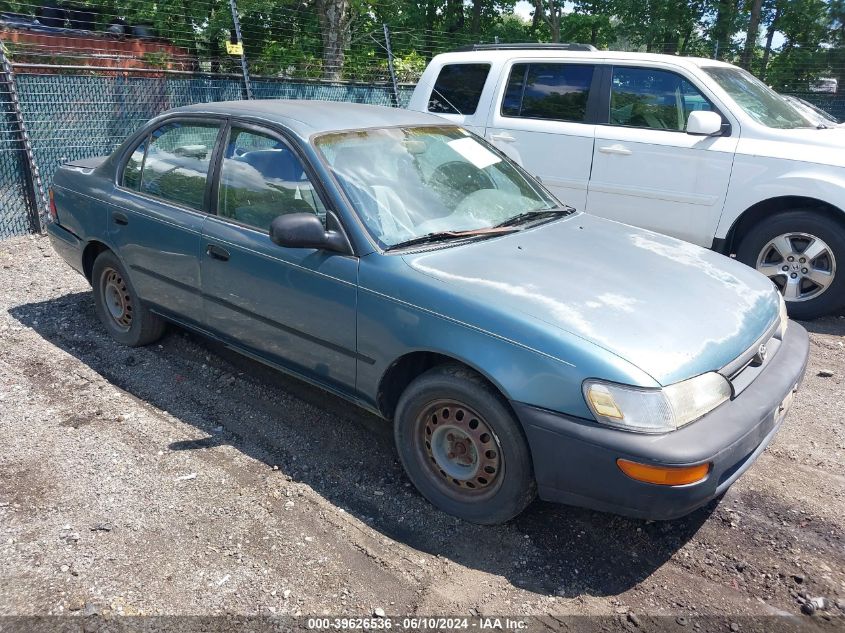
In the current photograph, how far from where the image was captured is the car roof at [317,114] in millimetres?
3691

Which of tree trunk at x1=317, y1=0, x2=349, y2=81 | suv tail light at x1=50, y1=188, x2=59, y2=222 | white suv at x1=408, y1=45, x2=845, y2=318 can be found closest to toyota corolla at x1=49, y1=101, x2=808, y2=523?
suv tail light at x1=50, y1=188, x2=59, y2=222

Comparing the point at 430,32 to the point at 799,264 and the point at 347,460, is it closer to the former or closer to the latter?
the point at 799,264

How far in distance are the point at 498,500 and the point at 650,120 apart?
4.45m

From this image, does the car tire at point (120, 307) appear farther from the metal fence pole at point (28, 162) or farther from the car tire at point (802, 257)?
the car tire at point (802, 257)

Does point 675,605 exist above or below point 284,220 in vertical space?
below

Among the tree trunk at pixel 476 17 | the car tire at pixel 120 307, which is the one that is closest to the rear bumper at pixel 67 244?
the car tire at pixel 120 307

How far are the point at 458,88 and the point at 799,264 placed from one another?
3.65 meters

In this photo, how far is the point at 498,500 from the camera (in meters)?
2.93

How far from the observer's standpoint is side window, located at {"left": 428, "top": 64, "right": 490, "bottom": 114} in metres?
7.02

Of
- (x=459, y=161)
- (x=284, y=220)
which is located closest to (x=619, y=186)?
(x=459, y=161)

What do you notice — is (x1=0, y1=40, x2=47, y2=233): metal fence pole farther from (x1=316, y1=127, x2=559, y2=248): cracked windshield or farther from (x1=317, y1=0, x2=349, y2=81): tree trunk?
(x1=317, y1=0, x2=349, y2=81): tree trunk

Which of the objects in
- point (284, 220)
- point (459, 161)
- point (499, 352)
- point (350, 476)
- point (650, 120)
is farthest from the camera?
point (650, 120)

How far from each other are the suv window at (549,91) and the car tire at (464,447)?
4329 mm

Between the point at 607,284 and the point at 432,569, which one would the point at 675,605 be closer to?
the point at 432,569
